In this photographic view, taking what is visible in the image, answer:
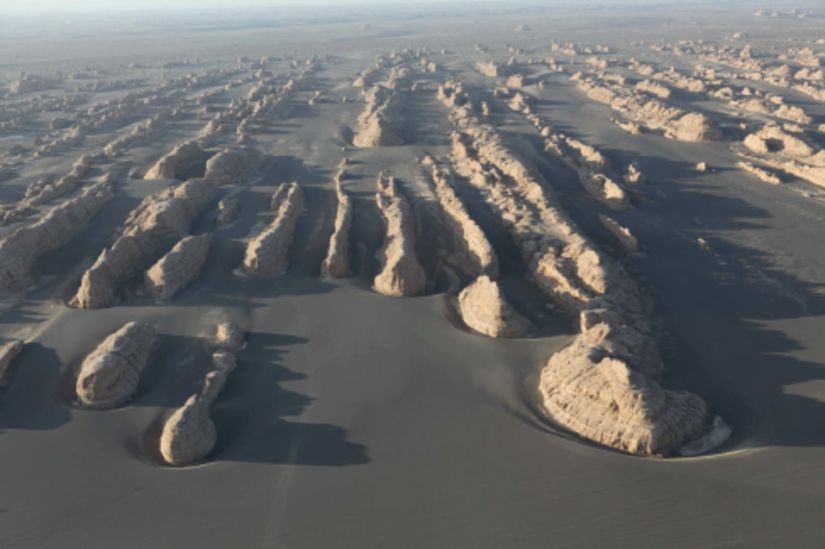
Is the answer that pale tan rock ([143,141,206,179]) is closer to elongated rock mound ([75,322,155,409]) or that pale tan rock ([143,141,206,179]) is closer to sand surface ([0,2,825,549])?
sand surface ([0,2,825,549])

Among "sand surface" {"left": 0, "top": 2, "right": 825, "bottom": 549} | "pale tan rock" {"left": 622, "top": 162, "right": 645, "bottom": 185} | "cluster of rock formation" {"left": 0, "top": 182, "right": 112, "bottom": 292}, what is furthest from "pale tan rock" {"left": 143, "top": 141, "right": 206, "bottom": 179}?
"pale tan rock" {"left": 622, "top": 162, "right": 645, "bottom": 185}

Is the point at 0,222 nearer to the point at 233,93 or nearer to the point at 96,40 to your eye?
the point at 233,93

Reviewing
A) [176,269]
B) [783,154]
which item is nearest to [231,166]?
[176,269]

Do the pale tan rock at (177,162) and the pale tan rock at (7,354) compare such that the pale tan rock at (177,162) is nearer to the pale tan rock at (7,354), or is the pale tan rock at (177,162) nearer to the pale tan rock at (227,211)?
the pale tan rock at (227,211)

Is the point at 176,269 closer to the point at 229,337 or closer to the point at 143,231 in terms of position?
the point at 143,231

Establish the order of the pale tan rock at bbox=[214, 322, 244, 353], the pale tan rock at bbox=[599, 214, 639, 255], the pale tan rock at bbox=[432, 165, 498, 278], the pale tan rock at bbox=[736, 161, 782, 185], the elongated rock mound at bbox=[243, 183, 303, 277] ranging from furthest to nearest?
the pale tan rock at bbox=[736, 161, 782, 185], the pale tan rock at bbox=[599, 214, 639, 255], the elongated rock mound at bbox=[243, 183, 303, 277], the pale tan rock at bbox=[432, 165, 498, 278], the pale tan rock at bbox=[214, 322, 244, 353]

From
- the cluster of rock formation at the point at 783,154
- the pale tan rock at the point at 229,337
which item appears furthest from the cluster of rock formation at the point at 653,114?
the pale tan rock at the point at 229,337
